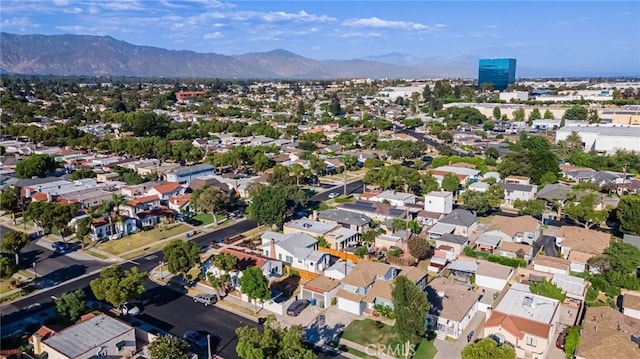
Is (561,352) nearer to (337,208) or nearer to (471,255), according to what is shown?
(471,255)

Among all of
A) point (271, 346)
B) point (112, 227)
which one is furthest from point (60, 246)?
point (271, 346)

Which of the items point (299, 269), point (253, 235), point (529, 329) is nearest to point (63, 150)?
point (253, 235)

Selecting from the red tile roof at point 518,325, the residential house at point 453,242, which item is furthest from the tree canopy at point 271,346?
the residential house at point 453,242

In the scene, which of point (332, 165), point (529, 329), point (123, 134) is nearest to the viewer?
point (529, 329)

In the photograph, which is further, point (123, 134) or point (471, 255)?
point (123, 134)

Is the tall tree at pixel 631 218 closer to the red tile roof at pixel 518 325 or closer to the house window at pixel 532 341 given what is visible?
the red tile roof at pixel 518 325

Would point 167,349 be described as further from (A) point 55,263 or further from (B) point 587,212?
(B) point 587,212
